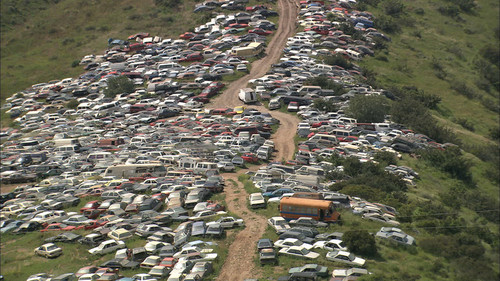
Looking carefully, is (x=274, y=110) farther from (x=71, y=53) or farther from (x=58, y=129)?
(x=71, y=53)

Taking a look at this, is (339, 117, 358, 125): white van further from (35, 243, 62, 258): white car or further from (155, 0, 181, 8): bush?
(155, 0, 181, 8): bush

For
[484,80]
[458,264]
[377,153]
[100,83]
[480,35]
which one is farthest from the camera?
[480,35]

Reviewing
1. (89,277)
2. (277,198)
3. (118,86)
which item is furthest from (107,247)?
(118,86)

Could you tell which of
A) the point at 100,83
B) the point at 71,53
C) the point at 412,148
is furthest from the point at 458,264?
the point at 71,53

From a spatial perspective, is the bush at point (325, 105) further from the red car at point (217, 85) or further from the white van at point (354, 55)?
the white van at point (354, 55)

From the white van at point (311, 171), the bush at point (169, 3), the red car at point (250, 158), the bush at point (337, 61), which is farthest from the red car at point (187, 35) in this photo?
the white van at point (311, 171)

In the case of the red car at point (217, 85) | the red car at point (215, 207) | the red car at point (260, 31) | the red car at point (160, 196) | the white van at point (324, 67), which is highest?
the red car at point (260, 31)

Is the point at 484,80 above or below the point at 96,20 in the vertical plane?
below
